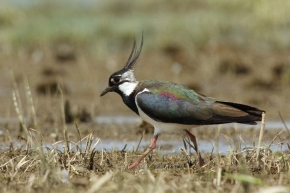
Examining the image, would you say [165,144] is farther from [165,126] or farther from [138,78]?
[138,78]

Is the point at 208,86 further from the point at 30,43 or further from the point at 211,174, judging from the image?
the point at 211,174

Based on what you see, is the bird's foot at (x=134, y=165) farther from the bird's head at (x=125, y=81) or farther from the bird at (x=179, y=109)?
the bird's head at (x=125, y=81)

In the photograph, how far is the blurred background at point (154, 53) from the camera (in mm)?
12484

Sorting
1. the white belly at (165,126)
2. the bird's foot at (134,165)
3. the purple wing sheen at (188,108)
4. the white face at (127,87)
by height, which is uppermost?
the white face at (127,87)

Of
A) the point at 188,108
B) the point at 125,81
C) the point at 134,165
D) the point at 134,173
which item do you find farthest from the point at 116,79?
the point at 134,173

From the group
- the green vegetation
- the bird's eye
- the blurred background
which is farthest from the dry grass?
the green vegetation

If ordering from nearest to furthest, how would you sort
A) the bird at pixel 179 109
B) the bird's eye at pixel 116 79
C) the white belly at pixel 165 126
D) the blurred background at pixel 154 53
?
the bird at pixel 179 109
the white belly at pixel 165 126
the bird's eye at pixel 116 79
the blurred background at pixel 154 53

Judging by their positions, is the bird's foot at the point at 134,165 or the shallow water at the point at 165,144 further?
the shallow water at the point at 165,144

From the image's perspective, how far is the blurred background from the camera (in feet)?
41.0

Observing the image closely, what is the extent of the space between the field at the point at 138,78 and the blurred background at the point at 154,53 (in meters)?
0.02

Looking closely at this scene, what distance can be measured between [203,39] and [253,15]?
1946 millimetres

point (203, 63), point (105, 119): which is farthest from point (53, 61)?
point (105, 119)

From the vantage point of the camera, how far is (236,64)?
13.9 m

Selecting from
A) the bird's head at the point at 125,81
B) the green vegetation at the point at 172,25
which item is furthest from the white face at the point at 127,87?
the green vegetation at the point at 172,25
